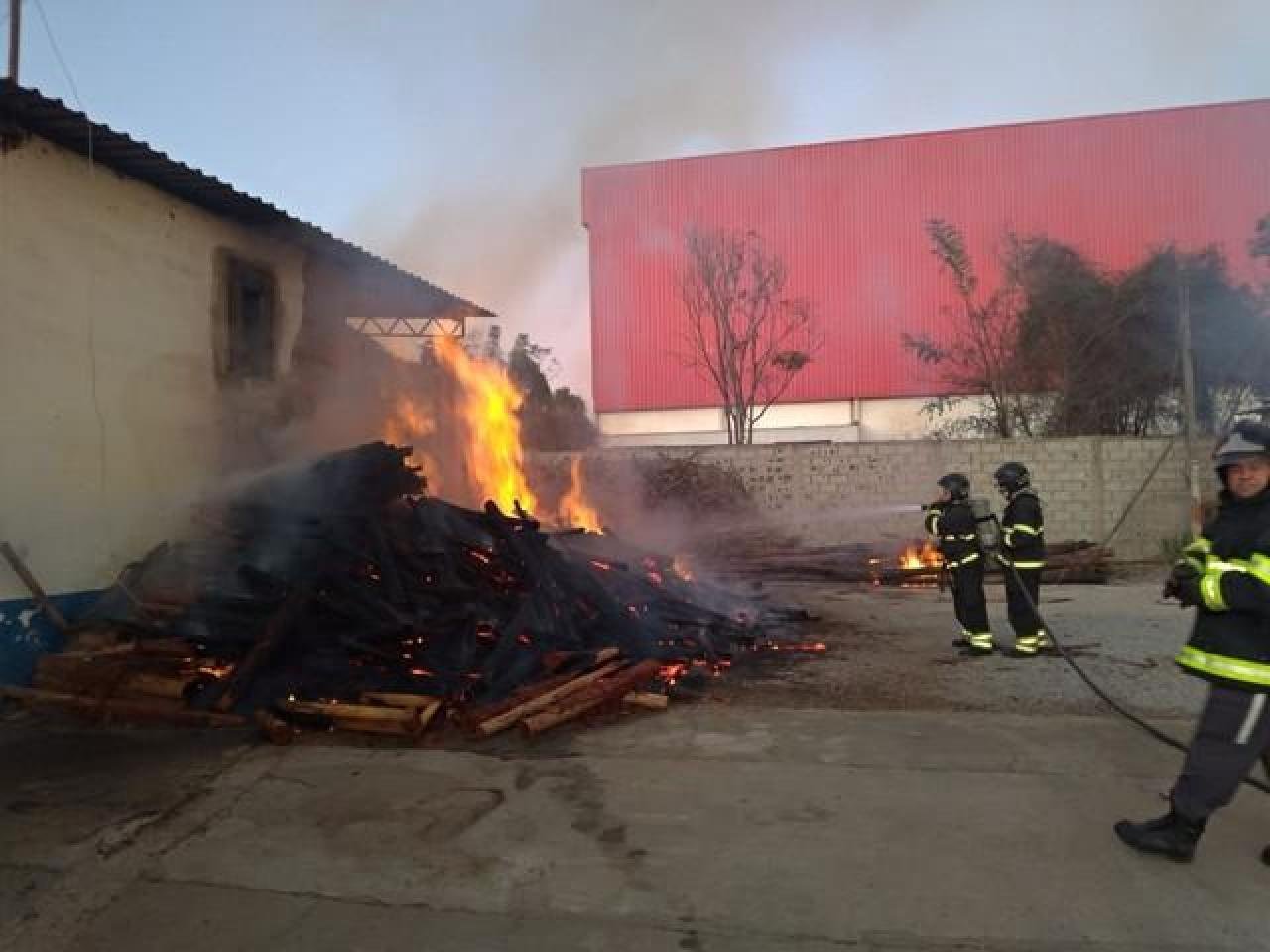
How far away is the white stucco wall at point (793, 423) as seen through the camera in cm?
2727

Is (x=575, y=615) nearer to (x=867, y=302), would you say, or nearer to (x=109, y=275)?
(x=109, y=275)

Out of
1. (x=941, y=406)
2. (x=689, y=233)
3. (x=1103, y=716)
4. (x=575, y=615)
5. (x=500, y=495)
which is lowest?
(x=1103, y=716)

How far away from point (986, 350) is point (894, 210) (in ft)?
27.1

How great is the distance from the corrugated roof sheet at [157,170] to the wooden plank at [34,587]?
2.98 m

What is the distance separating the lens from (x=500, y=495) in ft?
39.0

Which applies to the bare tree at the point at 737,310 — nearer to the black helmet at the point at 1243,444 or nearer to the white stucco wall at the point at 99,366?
the white stucco wall at the point at 99,366

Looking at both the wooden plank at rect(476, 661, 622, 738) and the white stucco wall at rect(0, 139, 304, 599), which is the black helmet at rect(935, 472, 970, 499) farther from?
the white stucco wall at rect(0, 139, 304, 599)

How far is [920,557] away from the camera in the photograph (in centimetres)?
1419

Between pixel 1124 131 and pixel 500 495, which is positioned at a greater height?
pixel 1124 131

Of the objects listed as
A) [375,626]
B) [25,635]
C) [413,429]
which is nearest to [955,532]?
[375,626]

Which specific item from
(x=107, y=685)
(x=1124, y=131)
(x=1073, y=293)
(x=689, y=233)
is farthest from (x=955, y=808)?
(x=1124, y=131)

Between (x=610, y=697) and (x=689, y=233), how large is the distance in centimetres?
1850

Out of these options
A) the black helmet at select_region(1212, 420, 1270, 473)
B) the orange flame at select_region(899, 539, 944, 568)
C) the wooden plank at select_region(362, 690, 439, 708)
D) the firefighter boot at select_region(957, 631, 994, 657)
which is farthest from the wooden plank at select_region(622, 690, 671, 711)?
the orange flame at select_region(899, 539, 944, 568)

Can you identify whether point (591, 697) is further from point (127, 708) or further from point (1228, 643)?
point (1228, 643)
